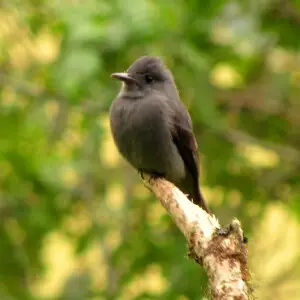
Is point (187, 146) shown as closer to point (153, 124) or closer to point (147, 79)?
point (153, 124)

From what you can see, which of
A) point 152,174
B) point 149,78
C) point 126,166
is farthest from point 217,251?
point 126,166

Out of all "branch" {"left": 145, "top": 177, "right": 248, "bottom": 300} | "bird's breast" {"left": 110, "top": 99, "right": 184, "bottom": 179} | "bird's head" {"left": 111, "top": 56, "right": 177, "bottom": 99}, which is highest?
"bird's head" {"left": 111, "top": 56, "right": 177, "bottom": 99}

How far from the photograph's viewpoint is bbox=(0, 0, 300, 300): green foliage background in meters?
5.59

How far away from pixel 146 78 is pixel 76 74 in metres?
0.52

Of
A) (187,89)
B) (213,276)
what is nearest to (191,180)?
(187,89)

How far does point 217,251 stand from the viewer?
3.05m

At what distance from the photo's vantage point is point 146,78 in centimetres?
530

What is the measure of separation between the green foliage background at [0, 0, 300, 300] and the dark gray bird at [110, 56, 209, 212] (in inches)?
7.4

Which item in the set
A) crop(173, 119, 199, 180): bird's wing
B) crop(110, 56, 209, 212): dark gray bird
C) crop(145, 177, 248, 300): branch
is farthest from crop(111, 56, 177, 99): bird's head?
crop(145, 177, 248, 300): branch

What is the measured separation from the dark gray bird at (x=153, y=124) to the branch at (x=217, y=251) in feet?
4.93

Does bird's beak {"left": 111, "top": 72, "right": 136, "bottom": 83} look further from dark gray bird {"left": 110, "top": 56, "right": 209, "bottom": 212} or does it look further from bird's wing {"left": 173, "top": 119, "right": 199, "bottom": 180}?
bird's wing {"left": 173, "top": 119, "right": 199, "bottom": 180}

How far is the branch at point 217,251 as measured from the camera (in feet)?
9.35

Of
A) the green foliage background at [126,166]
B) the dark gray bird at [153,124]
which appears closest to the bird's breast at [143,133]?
the dark gray bird at [153,124]

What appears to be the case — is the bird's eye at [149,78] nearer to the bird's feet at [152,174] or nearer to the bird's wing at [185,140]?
the bird's wing at [185,140]
